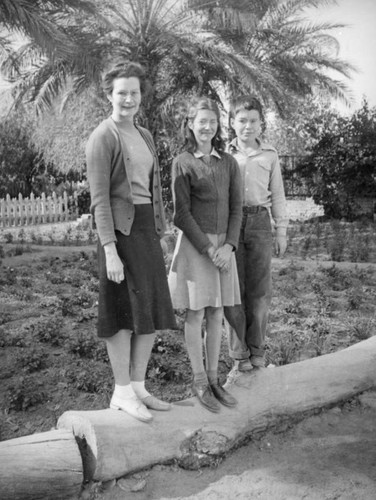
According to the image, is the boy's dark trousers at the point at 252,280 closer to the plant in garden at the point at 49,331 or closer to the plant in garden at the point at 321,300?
the plant in garden at the point at 49,331

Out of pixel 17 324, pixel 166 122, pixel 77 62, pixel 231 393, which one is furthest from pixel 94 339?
pixel 166 122

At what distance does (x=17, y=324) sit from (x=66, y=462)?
8.48 feet

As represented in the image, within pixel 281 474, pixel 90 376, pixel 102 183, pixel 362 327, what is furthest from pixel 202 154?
pixel 362 327

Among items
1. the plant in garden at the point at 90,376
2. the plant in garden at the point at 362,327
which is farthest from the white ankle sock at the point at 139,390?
the plant in garden at the point at 362,327

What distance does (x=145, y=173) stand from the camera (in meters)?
3.03

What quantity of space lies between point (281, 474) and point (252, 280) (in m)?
1.16

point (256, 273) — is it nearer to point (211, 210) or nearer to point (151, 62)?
point (211, 210)

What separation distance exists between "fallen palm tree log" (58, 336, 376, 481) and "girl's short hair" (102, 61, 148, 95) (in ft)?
5.36

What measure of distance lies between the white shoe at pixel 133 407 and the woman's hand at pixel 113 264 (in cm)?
61

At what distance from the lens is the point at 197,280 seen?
3.22m

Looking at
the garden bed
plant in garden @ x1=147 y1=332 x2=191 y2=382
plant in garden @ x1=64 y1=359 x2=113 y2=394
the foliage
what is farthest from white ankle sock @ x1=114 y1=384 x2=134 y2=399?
the foliage

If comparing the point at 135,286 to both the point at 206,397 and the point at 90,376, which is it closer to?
the point at 206,397

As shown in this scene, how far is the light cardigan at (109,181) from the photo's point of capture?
2871 mm

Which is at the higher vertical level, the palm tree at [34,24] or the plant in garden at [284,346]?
the palm tree at [34,24]
